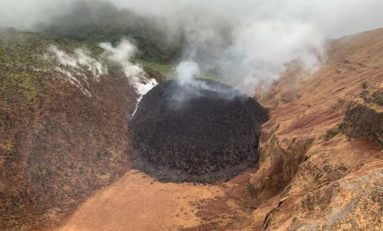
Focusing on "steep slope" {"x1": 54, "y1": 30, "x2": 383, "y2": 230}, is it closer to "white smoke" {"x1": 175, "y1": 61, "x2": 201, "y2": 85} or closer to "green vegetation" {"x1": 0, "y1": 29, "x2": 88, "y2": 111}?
"green vegetation" {"x1": 0, "y1": 29, "x2": 88, "y2": 111}

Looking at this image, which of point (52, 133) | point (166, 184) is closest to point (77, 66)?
point (52, 133)

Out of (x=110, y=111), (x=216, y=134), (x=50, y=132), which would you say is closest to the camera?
(x=50, y=132)

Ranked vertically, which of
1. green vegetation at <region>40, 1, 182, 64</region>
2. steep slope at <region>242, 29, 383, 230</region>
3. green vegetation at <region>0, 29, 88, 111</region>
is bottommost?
steep slope at <region>242, 29, 383, 230</region>

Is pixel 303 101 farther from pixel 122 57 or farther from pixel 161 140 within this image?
pixel 122 57

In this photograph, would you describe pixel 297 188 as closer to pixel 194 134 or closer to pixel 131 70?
pixel 194 134

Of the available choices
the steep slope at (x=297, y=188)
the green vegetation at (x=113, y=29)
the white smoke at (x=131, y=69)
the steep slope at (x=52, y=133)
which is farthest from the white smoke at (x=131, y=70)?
the steep slope at (x=297, y=188)

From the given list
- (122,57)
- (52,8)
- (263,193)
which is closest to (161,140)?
(263,193)

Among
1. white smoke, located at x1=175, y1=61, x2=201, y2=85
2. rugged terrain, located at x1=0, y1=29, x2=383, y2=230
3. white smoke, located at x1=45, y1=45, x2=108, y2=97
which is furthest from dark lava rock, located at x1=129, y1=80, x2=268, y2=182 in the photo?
white smoke, located at x1=175, y1=61, x2=201, y2=85
